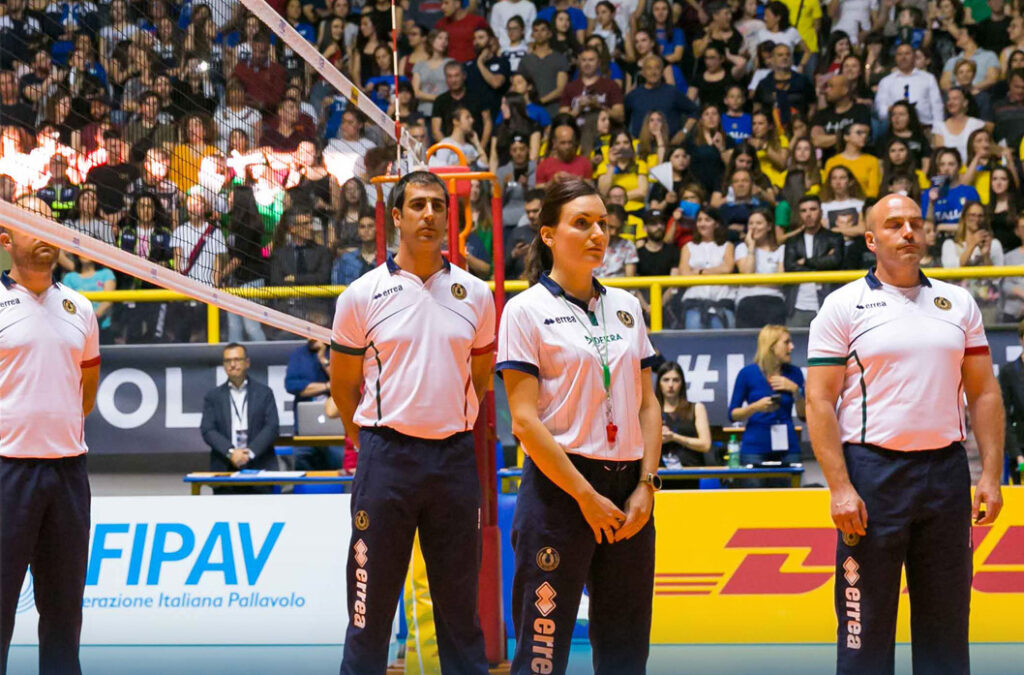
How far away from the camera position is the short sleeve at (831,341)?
16.1ft

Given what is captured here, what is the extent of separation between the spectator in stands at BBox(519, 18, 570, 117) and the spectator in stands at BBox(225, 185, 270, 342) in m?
8.55

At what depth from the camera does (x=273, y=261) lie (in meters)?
6.79

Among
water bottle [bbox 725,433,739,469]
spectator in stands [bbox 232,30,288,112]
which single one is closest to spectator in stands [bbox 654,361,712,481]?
water bottle [bbox 725,433,739,469]

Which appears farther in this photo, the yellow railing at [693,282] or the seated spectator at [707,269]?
the seated spectator at [707,269]

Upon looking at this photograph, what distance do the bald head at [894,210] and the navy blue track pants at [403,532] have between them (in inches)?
73.9

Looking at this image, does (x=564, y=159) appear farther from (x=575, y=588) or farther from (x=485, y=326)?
(x=575, y=588)

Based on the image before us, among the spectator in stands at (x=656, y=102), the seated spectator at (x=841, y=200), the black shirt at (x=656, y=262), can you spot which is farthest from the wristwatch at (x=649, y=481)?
the spectator in stands at (x=656, y=102)

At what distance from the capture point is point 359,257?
7.86 m

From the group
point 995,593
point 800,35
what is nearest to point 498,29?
point 800,35

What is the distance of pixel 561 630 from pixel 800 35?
40.7 ft

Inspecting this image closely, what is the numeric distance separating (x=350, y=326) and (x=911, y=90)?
10.4 meters

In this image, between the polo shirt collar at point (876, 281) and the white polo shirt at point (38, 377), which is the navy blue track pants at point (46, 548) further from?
the polo shirt collar at point (876, 281)

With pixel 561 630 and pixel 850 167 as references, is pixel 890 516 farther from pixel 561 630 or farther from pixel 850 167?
pixel 850 167

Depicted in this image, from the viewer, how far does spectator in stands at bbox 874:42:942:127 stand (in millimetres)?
13875
